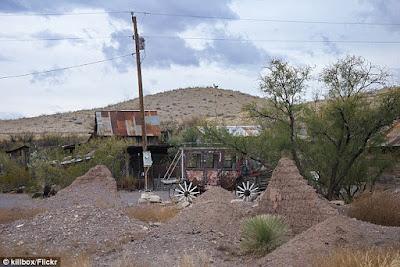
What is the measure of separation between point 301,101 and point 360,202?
664 centimetres

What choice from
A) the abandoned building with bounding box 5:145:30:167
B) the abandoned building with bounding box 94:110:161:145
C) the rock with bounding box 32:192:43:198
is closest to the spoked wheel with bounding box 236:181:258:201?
the rock with bounding box 32:192:43:198

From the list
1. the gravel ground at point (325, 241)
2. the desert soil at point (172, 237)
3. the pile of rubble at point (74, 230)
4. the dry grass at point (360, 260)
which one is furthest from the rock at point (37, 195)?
the dry grass at point (360, 260)

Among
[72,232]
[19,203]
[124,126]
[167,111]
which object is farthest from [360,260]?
[167,111]

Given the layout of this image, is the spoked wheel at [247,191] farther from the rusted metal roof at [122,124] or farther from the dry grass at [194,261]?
the rusted metal roof at [122,124]

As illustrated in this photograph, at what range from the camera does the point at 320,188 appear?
23828 mm

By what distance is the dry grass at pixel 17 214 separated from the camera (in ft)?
62.1

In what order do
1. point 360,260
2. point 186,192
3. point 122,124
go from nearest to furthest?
point 360,260 < point 186,192 < point 122,124

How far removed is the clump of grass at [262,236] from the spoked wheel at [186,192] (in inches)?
492

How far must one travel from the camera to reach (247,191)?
26.8 metres

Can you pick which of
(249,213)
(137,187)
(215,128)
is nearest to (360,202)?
(249,213)

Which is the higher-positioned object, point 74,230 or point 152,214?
point 74,230

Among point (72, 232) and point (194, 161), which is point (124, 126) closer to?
point (194, 161)

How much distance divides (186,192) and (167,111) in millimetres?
67857

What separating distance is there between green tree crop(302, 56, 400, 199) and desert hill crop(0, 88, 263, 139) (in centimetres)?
5256
